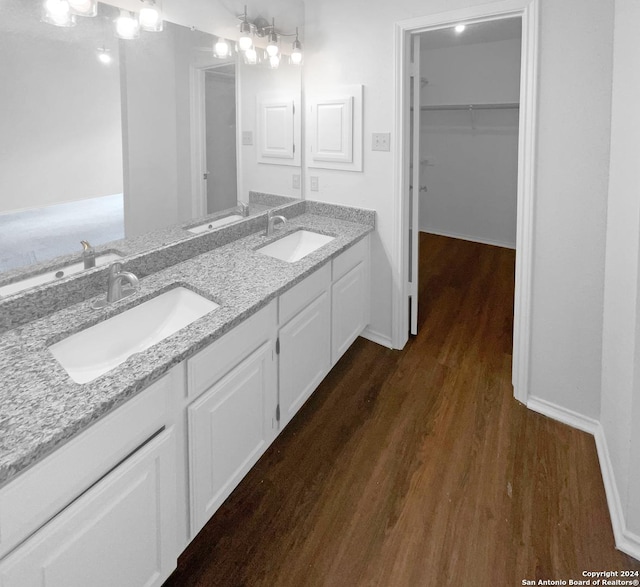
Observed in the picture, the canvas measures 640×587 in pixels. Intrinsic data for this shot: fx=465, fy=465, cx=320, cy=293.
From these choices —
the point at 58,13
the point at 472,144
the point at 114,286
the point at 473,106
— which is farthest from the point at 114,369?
the point at 472,144

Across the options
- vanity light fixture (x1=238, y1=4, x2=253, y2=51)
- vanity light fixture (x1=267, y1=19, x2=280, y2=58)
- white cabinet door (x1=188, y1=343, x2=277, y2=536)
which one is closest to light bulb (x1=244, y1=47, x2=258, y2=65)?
vanity light fixture (x1=238, y1=4, x2=253, y2=51)

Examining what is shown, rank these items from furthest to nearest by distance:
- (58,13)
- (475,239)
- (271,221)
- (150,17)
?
(475,239)
(271,221)
(150,17)
(58,13)

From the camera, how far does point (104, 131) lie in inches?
64.6

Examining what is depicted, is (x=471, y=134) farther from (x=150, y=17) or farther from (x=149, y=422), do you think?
(x=149, y=422)

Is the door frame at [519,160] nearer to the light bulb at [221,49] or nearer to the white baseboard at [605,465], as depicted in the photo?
the white baseboard at [605,465]

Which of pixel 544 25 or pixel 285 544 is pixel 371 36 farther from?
pixel 285 544

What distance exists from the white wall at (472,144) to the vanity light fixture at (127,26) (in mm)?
4452

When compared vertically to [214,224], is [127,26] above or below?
above

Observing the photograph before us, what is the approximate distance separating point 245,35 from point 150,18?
0.77m

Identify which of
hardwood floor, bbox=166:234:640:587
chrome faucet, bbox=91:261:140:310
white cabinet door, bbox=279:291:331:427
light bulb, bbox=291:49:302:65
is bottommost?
hardwood floor, bbox=166:234:640:587

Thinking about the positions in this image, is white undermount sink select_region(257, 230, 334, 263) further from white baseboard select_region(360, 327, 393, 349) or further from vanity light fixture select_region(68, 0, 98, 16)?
vanity light fixture select_region(68, 0, 98, 16)

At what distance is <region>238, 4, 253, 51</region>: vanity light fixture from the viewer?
7.91 ft

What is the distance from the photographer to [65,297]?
4.99ft

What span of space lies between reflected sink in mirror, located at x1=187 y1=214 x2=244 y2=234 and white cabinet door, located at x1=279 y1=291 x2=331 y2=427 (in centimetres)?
63
